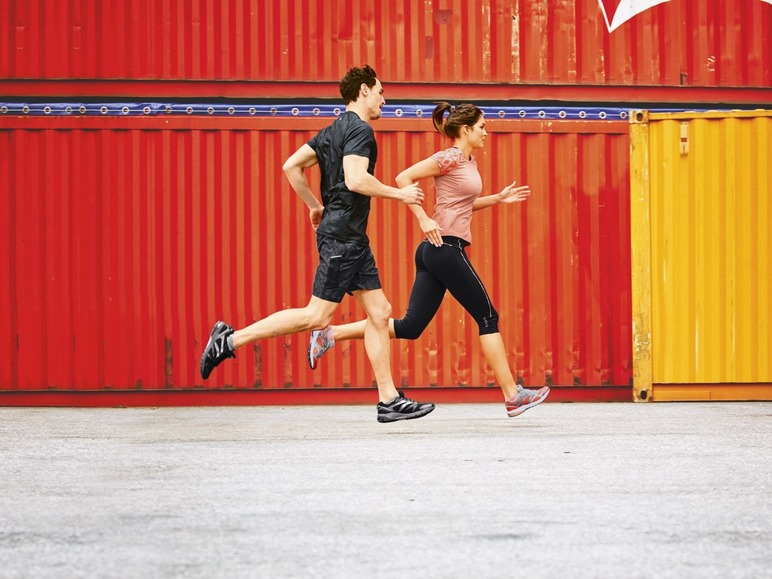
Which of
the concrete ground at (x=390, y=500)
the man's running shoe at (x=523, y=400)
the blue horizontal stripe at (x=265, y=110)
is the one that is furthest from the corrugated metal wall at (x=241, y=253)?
the man's running shoe at (x=523, y=400)

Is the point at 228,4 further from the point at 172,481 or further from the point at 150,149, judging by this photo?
the point at 172,481

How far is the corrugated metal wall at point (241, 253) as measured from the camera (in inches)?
380

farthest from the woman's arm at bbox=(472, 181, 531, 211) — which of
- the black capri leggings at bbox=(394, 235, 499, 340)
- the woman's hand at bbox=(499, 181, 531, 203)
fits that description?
the black capri leggings at bbox=(394, 235, 499, 340)

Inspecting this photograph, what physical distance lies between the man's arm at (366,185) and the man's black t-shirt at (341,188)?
87 mm

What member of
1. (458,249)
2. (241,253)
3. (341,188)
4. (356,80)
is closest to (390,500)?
(341,188)

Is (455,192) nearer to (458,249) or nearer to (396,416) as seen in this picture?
(458,249)

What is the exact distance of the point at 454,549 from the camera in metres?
3.57

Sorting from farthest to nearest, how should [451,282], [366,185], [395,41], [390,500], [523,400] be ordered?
1. [395,41]
2. [523,400]
3. [451,282]
4. [366,185]
5. [390,500]

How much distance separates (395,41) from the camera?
32.4 feet

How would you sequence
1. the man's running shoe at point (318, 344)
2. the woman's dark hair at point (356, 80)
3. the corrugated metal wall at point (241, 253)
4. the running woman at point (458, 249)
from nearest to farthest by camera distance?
the woman's dark hair at point (356, 80) → the running woman at point (458, 249) → the man's running shoe at point (318, 344) → the corrugated metal wall at point (241, 253)

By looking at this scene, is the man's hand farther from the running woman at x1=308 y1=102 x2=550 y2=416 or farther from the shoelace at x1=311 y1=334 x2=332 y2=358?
the shoelace at x1=311 y1=334 x2=332 y2=358

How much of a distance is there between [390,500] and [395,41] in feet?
20.0

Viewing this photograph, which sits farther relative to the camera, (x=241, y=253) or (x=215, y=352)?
(x=241, y=253)

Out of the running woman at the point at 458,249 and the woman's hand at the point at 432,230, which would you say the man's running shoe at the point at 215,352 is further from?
the woman's hand at the point at 432,230
